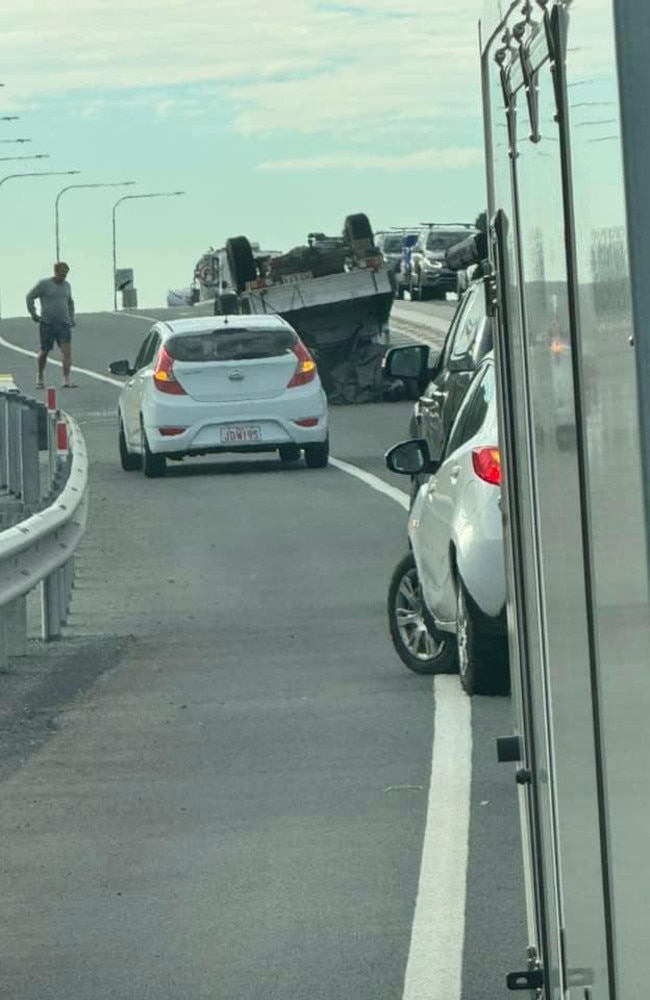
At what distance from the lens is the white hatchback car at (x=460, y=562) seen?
36.6 feet

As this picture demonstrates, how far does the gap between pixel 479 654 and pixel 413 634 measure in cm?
134

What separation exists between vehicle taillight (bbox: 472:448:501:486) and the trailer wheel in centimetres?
2309

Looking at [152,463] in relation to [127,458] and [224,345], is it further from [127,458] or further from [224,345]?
[224,345]

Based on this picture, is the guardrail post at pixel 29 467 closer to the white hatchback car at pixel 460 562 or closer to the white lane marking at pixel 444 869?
the white hatchback car at pixel 460 562

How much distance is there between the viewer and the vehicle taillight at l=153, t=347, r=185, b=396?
26359mm

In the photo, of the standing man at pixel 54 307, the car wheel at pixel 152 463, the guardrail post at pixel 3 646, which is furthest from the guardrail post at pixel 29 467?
the standing man at pixel 54 307

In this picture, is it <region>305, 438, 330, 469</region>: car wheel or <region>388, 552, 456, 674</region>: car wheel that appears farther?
<region>305, 438, 330, 469</region>: car wheel

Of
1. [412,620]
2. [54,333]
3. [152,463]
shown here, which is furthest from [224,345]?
[412,620]

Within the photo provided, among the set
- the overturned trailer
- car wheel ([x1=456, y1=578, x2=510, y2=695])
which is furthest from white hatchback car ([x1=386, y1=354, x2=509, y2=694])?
the overturned trailer

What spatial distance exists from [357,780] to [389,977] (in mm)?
2997

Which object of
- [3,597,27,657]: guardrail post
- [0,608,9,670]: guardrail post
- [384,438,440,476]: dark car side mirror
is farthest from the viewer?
[3,597,27,657]: guardrail post

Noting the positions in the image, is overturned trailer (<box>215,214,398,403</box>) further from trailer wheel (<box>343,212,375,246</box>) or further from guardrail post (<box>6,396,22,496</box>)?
guardrail post (<box>6,396,22,496</box>)

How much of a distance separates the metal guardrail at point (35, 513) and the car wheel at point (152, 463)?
17.5 feet

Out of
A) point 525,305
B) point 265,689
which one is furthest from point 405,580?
point 525,305
